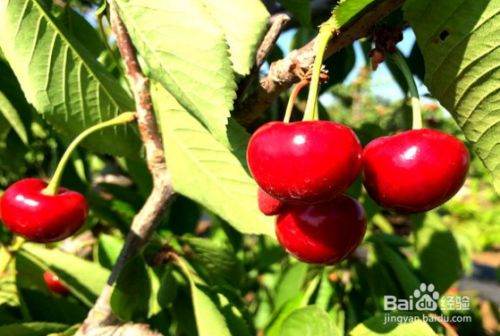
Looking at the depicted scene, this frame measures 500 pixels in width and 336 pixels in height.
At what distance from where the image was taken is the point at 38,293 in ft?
4.11

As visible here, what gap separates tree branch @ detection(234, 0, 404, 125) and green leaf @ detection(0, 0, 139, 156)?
248 millimetres

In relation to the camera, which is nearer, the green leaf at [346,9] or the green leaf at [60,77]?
the green leaf at [346,9]

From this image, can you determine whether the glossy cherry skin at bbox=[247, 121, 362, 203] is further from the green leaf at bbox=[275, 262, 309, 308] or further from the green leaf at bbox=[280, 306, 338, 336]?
the green leaf at bbox=[275, 262, 309, 308]

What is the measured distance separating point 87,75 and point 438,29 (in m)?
0.53

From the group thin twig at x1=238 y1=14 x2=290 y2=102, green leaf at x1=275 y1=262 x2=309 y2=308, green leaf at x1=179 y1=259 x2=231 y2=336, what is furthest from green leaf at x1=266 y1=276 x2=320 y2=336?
thin twig at x1=238 y1=14 x2=290 y2=102

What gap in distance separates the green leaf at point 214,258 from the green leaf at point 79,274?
0.65ft

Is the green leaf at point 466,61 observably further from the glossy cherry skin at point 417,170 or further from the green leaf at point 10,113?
the green leaf at point 10,113

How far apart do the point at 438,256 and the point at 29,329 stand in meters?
1.00

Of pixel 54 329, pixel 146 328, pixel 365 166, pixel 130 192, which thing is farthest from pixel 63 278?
pixel 365 166

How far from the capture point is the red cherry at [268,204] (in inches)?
32.3

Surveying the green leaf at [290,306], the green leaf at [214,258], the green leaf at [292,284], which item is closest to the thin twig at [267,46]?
the green leaf at [214,258]

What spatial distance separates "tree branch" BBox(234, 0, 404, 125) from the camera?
73cm

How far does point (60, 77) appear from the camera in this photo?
91 cm

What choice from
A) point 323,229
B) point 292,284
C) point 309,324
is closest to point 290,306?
point 292,284
